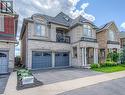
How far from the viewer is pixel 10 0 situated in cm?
1825

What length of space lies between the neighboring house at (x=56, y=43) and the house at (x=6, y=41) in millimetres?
2994

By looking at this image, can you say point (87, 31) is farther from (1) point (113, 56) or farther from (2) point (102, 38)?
(1) point (113, 56)

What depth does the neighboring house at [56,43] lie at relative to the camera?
1917 cm

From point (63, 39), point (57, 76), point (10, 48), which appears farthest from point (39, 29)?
point (57, 76)

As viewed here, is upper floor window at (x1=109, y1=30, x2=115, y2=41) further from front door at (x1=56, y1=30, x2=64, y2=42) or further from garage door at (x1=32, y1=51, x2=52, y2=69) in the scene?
garage door at (x1=32, y1=51, x2=52, y2=69)

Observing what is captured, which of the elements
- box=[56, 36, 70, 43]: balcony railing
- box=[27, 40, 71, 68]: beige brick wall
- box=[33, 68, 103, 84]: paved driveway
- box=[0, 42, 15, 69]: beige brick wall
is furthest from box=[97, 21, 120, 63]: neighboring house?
box=[0, 42, 15, 69]: beige brick wall

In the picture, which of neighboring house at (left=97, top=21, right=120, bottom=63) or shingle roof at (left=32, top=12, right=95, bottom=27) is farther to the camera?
neighboring house at (left=97, top=21, right=120, bottom=63)

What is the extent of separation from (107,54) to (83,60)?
6039 mm

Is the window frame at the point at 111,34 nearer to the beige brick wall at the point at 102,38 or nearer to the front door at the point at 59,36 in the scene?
the beige brick wall at the point at 102,38

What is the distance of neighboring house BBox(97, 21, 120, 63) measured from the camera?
82.5ft

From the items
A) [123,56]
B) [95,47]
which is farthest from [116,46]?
[95,47]

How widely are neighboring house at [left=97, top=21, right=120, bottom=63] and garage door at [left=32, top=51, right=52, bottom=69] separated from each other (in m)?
11.0

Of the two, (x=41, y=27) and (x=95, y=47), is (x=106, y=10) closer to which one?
(x=95, y=47)

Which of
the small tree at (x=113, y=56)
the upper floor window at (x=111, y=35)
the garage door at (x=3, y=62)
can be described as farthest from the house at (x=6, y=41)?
the upper floor window at (x=111, y=35)
